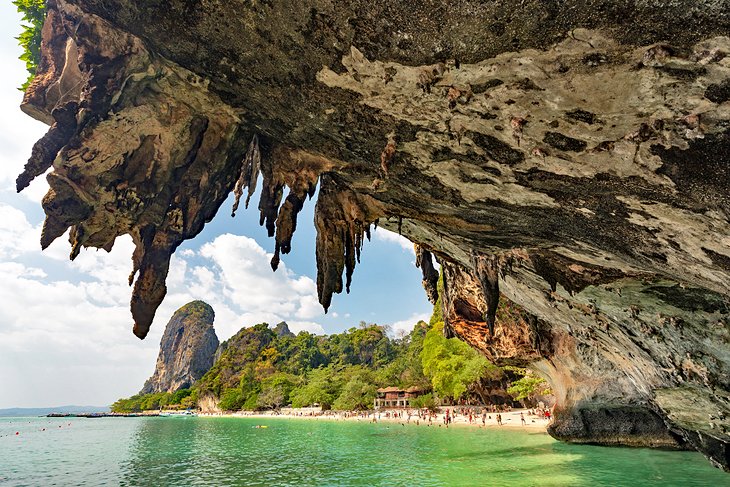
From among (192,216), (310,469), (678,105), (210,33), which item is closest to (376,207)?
(192,216)

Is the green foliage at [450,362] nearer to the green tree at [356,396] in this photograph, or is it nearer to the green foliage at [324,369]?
the green foliage at [324,369]

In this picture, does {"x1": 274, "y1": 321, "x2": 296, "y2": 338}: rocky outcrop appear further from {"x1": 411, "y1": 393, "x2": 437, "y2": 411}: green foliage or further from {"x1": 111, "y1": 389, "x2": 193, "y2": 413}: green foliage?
{"x1": 411, "y1": 393, "x2": 437, "y2": 411}: green foliage

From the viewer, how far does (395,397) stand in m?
70.4

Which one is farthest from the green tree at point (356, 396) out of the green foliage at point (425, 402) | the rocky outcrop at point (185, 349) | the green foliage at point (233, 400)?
the rocky outcrop at point (185, 349)

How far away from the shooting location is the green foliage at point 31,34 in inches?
286

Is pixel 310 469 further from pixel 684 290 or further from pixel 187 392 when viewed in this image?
pixel 187 392

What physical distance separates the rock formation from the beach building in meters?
59.7

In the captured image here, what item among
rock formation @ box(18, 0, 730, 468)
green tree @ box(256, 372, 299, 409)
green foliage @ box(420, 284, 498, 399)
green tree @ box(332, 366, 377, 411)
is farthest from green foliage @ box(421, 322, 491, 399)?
green tree @ box(256, 372, 299, 409)

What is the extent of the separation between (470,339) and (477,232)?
50.1 feet

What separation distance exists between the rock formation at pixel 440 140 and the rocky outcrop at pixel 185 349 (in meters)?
176

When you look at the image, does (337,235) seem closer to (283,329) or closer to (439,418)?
(439,418)

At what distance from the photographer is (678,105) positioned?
383cm

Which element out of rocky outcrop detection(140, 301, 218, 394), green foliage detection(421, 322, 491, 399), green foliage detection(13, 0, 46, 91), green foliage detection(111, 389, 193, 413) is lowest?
green foliage detection(111, 389, 193, 413)

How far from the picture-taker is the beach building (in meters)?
67.6
